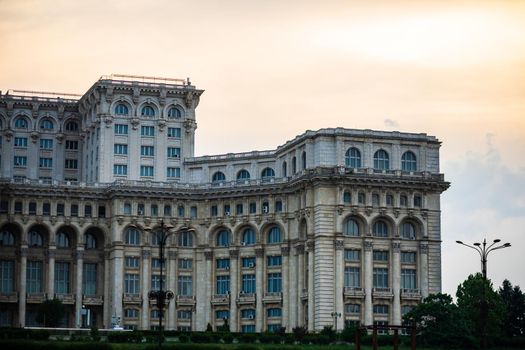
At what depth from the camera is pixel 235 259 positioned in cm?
19912

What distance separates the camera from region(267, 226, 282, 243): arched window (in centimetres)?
19696

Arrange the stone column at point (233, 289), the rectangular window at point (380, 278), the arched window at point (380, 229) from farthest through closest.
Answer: the stone column at point (233, 289) < the arched window at point (380, 229) < the rectangular window at point (380, 278)

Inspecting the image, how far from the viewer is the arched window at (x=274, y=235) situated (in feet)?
646

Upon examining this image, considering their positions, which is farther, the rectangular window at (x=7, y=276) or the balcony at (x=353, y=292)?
the rectangular window at (x=7, y=276)

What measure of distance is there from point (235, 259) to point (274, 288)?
22.9ft

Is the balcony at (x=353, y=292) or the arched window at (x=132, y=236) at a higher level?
the arched window at (x=132, y=236)

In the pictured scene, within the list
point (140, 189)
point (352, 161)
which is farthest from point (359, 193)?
point (140, 189)

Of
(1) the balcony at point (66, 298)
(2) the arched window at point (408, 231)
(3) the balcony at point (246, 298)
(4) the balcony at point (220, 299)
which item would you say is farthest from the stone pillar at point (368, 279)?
(1) the balcony at point (66, 298)

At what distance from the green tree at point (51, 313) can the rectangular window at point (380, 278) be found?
135ft

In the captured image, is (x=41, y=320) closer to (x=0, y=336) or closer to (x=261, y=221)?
(x=261, y=221)

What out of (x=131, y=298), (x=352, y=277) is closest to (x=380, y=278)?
(x=352, y=277)

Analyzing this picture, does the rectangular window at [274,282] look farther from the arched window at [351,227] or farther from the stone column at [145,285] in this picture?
the stone column at [145,285]

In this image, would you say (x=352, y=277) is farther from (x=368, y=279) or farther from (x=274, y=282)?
(x=274, y=282)

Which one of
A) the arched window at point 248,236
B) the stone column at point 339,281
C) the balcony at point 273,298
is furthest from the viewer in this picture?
the arched window at point 248,236
